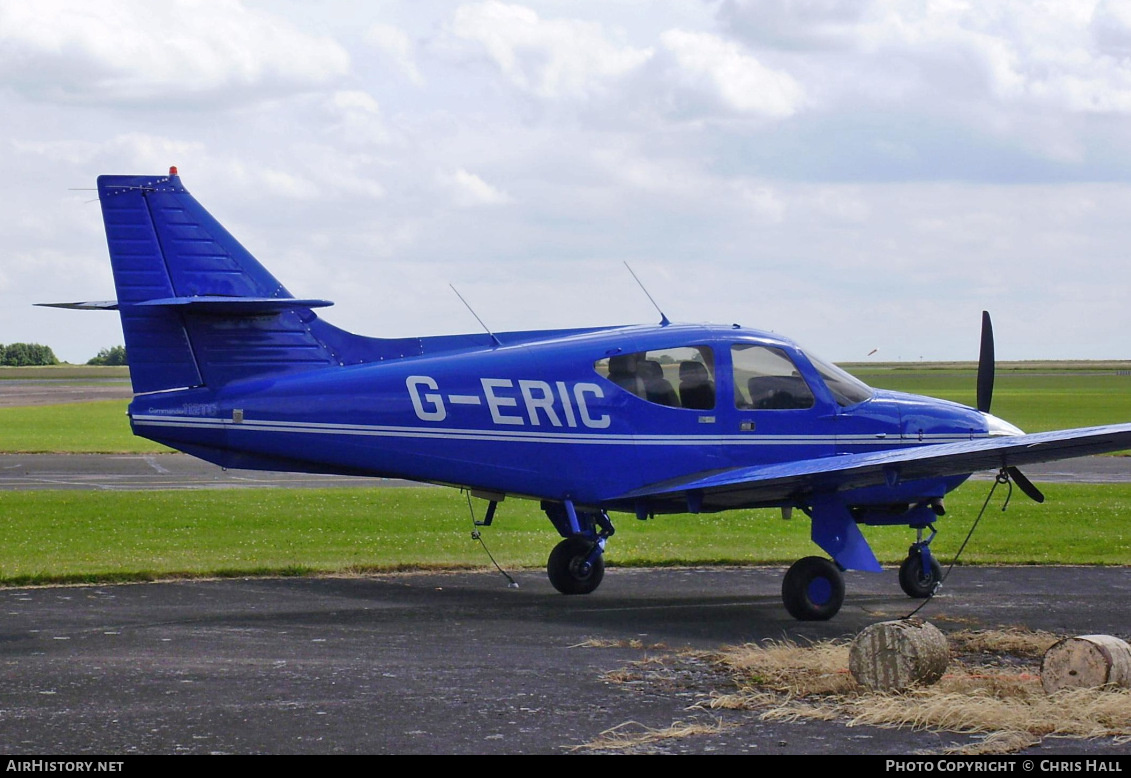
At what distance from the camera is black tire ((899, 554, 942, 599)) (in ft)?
45.6

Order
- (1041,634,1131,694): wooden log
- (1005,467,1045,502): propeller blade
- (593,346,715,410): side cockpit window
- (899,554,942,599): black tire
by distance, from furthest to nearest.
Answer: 1. (899,554,942,599): black tire
2. (593,346,715,410): side cockpit window
3. (1005,467,1045,502): propeller blade
4. (1041,634,1131,694): wooden log

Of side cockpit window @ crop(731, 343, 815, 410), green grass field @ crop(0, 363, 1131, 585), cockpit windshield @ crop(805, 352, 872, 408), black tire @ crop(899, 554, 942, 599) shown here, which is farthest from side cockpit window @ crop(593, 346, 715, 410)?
green grass field @ crop(0, 363, 1131, 585)

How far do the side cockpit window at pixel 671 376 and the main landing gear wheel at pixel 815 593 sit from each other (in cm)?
203

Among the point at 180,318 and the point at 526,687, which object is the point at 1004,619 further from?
the point at 180,318

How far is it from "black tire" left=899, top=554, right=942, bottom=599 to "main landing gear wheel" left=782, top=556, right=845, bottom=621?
5.77ft

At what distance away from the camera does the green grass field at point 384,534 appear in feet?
53.6

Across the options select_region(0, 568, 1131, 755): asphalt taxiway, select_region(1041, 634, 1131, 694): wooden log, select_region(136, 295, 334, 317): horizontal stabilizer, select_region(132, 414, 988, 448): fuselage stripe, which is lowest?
select_region(0, 568, 1131, 755): asphalt taxiway

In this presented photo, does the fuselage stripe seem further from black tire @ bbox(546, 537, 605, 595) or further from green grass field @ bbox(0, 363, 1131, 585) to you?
green grass field @ bbox(0, 363, 1131, 585)

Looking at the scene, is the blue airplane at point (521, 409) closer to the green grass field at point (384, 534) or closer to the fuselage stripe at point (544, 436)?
the fuselage stripe at point (544, 436)

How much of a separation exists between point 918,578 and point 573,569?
142 inches

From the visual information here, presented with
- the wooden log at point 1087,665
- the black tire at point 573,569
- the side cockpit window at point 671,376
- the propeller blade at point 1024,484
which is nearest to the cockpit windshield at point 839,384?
the side cockpit window at point 671,376

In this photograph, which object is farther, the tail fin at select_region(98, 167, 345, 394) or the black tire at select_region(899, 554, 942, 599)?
the black tire at select_region(899, 554, 942, 599)

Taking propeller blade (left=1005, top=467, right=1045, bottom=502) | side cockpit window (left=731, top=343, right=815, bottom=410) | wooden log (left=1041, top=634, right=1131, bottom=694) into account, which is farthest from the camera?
side cockpit window (left=731, top=343, right=815, bottom=410)

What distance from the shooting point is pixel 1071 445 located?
37.7 feet
